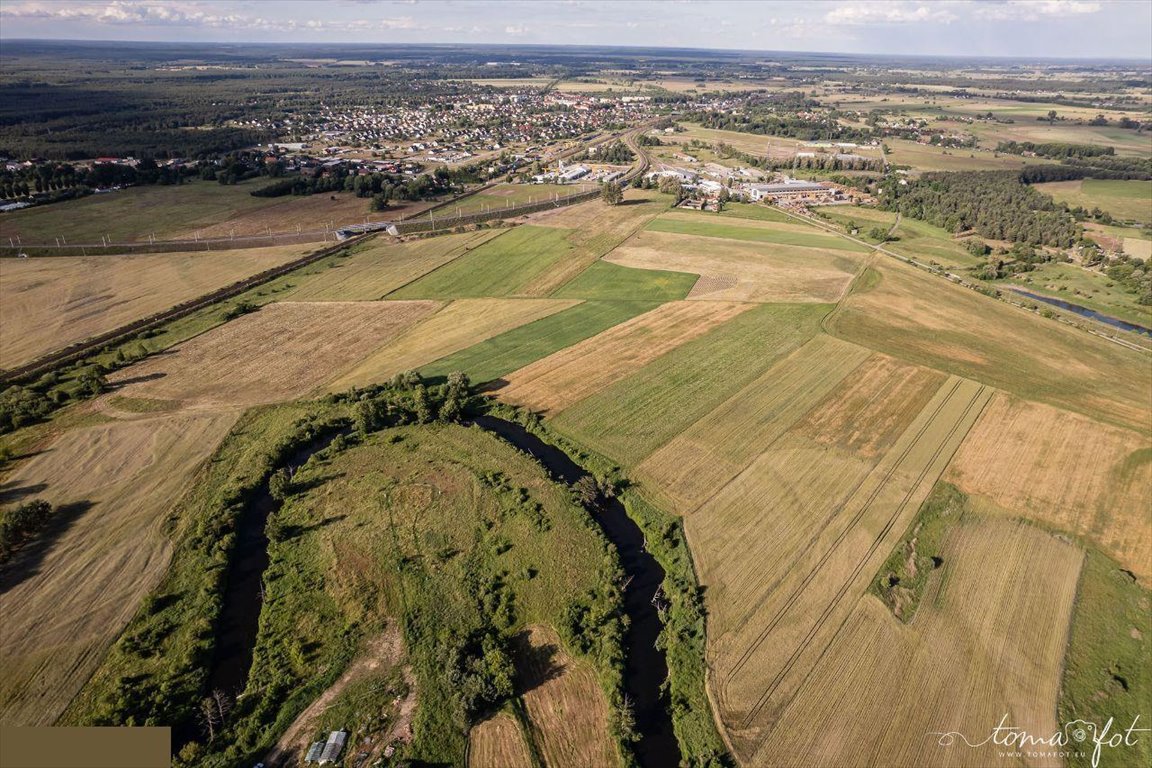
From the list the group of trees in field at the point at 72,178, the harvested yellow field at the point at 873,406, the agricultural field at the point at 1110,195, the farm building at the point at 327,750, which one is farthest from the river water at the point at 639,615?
the agricultural field at the point at 1110,195

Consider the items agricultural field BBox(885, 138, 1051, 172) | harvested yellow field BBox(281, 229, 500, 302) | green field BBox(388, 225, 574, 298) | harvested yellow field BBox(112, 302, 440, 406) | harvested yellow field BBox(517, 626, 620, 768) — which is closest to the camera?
harvested yellow field BBox(517, 626, 620, 768)

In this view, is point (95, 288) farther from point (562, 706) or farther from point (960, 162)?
point (960, 162)

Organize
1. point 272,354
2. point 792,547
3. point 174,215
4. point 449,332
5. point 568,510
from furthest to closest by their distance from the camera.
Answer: point 174,215, point 449,332, point 272,354, point 568,510, point 792,547

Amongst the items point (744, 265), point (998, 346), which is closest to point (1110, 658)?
point (998, 346)

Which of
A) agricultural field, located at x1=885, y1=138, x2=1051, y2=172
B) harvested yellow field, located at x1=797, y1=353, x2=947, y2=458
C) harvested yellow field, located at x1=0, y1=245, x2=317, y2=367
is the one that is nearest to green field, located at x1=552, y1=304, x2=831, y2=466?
harvested yellow field, located at x1=797, y1=353, x2=947, y2=458

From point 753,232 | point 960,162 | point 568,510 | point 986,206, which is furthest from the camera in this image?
point 960,162

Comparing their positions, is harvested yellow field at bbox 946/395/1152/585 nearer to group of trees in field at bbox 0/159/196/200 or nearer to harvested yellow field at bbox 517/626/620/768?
harvested yellow field at bbox 517/626/620/768

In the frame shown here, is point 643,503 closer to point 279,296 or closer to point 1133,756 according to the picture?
point 1133,756
